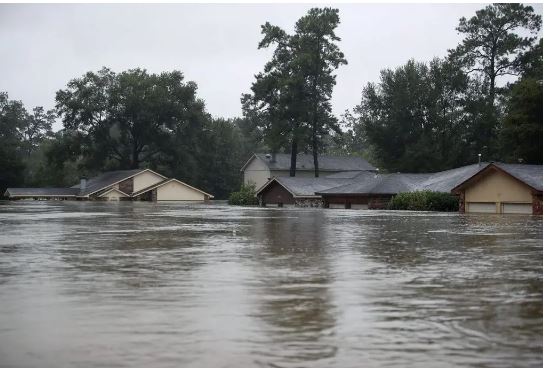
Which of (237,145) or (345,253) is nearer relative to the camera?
(345,253)

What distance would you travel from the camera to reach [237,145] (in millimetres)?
128125

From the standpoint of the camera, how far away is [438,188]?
6569cm

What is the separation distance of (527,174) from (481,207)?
462 centimetres

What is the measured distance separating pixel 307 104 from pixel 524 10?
28.0 metres

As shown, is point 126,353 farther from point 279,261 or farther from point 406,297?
point 279,261

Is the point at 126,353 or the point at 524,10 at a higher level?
the point at 524,10

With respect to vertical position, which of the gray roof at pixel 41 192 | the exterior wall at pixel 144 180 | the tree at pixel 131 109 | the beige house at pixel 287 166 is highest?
the tree at pixel 131 109

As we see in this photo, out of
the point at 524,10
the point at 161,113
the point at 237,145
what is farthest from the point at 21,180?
the point at 524,10

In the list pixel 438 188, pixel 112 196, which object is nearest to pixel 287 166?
pixel 112 196

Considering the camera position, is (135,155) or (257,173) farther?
(135,155)

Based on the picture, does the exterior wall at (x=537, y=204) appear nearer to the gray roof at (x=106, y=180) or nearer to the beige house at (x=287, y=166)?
the beige house at (x=287, y=166)

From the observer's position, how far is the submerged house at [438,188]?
5331 cm

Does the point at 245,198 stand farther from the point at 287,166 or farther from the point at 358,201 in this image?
the point at 358,201

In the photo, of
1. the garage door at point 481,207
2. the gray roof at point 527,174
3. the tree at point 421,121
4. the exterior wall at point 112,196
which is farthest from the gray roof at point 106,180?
the gray roof at point 527,174
